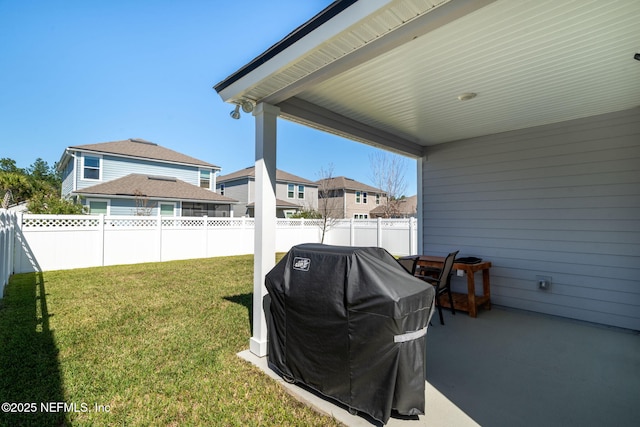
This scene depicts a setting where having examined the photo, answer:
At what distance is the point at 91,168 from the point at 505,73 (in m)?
16.1

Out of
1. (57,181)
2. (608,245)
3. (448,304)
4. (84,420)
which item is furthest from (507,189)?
(57,181)

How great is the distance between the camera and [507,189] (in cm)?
467

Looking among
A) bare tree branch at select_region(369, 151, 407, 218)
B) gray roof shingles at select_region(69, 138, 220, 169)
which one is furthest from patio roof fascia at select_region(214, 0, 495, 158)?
bare tree branch at select_region(369, 151, 407, 218)

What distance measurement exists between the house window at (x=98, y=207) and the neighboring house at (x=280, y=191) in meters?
7.79

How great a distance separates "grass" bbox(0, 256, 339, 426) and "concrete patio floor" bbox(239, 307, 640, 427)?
35cm

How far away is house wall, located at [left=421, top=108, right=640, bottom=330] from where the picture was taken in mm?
3732

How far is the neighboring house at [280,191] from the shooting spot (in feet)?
63.1

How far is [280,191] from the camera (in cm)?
2008

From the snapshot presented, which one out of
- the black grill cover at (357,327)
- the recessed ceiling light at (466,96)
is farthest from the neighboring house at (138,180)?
the recessed ceiling light at (466,96)

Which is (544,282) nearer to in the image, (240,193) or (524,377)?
(524,377)

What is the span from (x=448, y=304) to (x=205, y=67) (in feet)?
26.8

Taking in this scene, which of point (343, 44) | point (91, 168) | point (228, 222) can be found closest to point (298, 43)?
point (343, 44)

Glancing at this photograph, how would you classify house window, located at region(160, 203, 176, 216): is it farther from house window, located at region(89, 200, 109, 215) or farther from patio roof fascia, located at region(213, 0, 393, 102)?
patio roof fascia, located at region(213, 0, 393, 102)

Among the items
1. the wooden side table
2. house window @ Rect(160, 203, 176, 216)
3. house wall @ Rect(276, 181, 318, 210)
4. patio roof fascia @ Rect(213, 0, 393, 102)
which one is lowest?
the wooden side table
